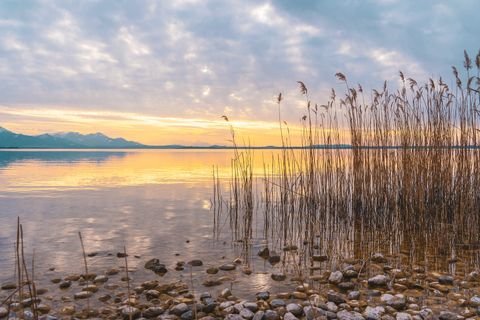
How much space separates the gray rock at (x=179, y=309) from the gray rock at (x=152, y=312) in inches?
4.6

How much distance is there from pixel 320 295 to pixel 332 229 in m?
3.14

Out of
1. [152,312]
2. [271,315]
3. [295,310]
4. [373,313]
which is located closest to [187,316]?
[152,312]

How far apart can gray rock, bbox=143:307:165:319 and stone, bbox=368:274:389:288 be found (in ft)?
7.82

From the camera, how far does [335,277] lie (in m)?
4.19

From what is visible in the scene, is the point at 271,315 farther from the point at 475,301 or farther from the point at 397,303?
the point at 475,301

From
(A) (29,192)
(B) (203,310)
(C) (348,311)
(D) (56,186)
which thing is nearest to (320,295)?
(C) (348,311)

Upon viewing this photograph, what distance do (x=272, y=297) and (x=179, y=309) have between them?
3.40ft

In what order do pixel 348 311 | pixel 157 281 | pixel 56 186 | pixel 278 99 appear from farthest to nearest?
pixel 56 186 < pixel 278 99 < pixel 157 281 < pixel 348 311

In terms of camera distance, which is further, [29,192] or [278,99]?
[29,192]

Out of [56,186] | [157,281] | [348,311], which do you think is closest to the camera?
[348,311]

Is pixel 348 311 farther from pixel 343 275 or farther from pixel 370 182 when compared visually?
pixel 370 182

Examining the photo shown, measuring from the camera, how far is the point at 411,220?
19.6 ft

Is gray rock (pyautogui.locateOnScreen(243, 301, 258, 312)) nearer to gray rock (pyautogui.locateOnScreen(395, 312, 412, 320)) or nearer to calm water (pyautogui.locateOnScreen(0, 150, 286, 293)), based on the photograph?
calm water (pyautogui.locateOnScreen(0, 150, 286, 293))

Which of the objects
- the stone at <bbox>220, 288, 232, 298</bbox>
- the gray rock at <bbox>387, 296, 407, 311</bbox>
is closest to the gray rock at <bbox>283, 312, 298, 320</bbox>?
the stone at <bbox>220, 288, 232, 298</bbox>
